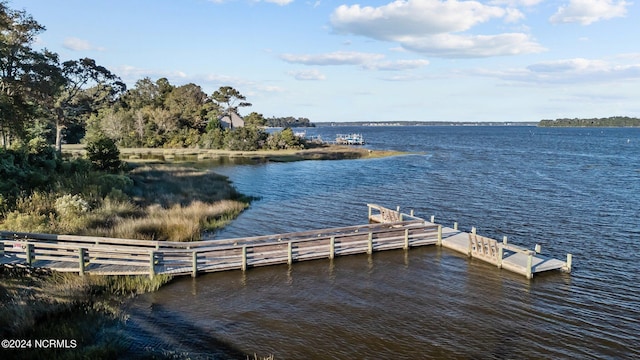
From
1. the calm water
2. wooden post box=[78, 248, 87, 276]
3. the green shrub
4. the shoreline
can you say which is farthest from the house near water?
the shoreline

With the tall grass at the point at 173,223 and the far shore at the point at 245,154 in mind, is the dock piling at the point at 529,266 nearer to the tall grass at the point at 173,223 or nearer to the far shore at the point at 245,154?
the tall grass at the point at 173,223

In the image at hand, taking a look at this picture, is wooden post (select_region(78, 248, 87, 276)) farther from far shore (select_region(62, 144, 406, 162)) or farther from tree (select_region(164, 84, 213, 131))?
tree (select_region(164, 84, 213, 131))

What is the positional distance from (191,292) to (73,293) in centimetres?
390

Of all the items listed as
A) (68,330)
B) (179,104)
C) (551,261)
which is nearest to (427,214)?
(551,261)

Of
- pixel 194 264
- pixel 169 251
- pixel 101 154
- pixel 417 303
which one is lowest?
pixel 417 303

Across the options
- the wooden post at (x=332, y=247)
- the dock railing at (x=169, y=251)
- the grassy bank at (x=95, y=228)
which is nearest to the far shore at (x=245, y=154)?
the grassy bank at (x=95, y=228)

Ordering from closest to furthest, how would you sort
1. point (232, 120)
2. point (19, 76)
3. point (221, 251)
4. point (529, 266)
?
point (529, 266), point (221, 251), point (19, 76), point (232, 120)

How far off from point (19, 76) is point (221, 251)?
76.7 ft

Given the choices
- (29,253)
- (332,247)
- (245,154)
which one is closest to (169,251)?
(29,253)

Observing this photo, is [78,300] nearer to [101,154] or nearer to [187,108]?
[101,154]

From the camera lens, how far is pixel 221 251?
61.0ft

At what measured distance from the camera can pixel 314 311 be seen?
14633 millimetres

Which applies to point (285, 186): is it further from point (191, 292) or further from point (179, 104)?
point (179, 104)

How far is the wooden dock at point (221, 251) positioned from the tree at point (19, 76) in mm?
11320
